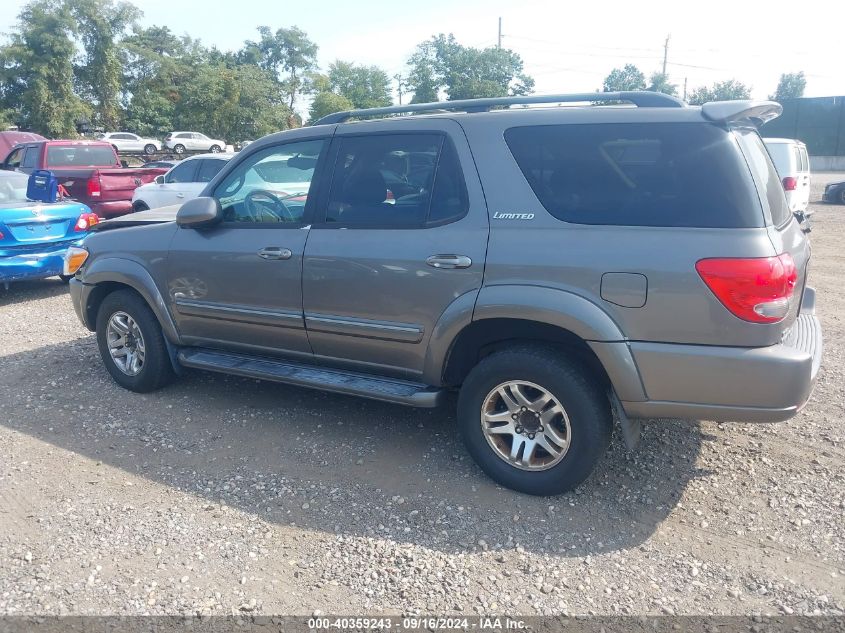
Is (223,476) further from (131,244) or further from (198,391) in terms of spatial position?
(131,244)

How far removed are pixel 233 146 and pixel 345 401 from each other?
146 ft

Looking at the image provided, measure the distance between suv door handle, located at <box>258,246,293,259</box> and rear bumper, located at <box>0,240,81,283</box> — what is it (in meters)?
5.12

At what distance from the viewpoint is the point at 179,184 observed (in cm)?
1315

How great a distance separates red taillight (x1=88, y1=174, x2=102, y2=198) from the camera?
12.3 m

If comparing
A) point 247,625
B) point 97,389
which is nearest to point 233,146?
point 97,389

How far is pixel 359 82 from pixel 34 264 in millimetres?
64958

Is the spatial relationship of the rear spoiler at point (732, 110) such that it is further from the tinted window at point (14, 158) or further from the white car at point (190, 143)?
the white car at point (190, 143)

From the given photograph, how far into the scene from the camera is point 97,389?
5438mm

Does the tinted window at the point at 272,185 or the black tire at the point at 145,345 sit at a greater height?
the tinted window at the point at 272,185

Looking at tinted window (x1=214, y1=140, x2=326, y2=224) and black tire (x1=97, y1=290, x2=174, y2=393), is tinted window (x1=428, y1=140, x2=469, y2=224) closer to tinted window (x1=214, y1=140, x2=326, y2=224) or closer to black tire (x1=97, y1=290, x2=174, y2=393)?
tinted window (x1=214, y1=140, x2=326, y2=224)

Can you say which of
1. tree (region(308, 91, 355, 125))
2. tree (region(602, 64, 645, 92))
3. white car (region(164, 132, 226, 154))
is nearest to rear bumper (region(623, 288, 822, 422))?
white car (region(164, 132, 226, 154))

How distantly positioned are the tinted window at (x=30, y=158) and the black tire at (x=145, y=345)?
10.2 m

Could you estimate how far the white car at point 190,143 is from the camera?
4043cm
